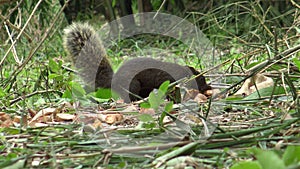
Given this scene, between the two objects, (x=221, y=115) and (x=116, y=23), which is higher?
(x=116, y=23)

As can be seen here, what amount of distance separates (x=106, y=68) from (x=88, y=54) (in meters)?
0.13

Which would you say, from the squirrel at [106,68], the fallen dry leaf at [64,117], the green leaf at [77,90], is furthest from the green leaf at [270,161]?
the squirrel at [106,68]

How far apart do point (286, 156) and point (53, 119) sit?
1011mm

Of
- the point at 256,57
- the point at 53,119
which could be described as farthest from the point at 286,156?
the point at 256,57

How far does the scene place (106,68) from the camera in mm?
2902

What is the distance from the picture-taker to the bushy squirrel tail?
9.09ft

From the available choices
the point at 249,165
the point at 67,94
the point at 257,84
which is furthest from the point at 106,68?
the point at 249,165

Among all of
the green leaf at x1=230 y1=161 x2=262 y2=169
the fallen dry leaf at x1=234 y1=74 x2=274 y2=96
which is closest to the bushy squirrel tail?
the fallen dry leaf at x1=234 y1=74 x2=274 y2=96

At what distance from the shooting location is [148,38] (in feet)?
17.0

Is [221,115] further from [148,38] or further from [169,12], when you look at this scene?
[169,12]

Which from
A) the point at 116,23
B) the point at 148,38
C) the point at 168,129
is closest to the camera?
the point at 168,129

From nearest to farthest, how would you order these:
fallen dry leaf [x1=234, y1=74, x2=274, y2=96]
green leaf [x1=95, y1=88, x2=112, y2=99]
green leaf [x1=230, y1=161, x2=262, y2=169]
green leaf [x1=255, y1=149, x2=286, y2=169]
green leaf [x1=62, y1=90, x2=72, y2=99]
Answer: green leaf [x1=255, y1=149, x2=286, y2=169]
green leaf [x1=230, y1=161, x2=262, y2=169]
fallen dry leaf [x1=234, y1=74, x2=274, y2=96]
green leaf [x1=62, y1=90, x2=72, y2=99]
green leaf [x1=95, y1=88, x2=112, y2=99]

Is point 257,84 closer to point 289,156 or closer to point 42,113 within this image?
point 42,113

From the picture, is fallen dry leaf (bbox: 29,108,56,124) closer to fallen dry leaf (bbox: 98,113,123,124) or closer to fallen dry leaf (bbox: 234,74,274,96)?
fallen dry leaf (bbox: 98,113,123,124)
